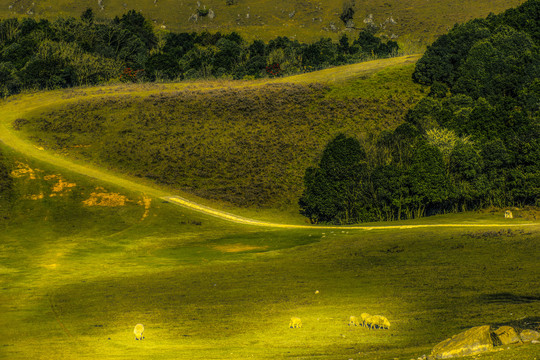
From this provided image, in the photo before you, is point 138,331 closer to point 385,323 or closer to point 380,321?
point 380,321

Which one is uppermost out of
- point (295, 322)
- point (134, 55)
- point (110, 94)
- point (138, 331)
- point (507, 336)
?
point (134, 55)

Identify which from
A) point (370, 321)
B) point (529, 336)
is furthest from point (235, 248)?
point (529, 336)

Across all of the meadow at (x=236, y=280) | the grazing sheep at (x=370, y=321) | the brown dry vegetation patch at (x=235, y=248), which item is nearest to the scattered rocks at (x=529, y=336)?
the meadow at (x=236, y=280)

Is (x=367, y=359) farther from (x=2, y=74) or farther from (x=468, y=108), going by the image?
(x=2, y=74)

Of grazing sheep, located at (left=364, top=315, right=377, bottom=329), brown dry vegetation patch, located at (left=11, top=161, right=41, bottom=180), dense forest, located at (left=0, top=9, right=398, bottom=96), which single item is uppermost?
dense forest, located at (left=0, top=9, right=398, bottom=96)

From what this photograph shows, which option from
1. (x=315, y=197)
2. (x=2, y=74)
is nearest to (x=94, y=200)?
(x=315, y=197)

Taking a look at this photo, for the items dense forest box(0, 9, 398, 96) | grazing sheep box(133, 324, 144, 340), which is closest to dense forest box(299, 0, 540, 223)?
grazing sheep box(133, 324, 144, 340)

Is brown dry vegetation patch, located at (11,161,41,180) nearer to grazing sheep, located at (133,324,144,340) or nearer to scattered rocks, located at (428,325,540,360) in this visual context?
grazing sheep, located at (133,324,144,340)
